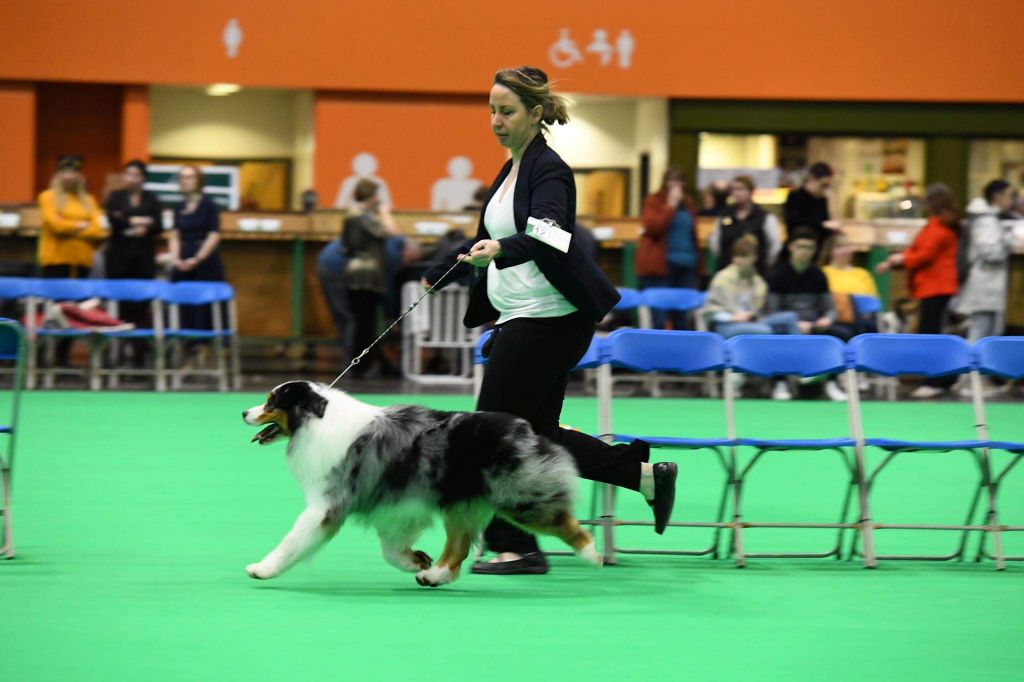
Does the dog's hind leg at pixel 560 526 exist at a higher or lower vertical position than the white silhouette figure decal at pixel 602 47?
lower

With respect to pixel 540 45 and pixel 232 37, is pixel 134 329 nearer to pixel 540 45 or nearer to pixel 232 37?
pixel 232 37

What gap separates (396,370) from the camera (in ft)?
47.2

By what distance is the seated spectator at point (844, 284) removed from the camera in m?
13.1

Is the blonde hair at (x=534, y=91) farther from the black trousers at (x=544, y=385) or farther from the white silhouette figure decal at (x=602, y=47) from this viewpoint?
the white silhouette figure decal at (x=602, y=47)

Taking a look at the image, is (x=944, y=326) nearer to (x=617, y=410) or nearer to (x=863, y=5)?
(x=617, y=410)

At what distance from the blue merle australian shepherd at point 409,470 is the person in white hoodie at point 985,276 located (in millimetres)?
9020

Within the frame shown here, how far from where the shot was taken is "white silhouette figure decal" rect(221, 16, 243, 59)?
1803 centimetres

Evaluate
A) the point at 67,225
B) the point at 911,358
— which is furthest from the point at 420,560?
the point at 67,225

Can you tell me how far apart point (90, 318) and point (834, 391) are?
6236 mm

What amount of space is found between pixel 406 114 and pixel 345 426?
13.5 metres

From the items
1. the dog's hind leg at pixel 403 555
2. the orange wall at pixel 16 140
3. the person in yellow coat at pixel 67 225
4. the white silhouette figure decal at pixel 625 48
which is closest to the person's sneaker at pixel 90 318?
the person in yellow coat at pixel 67 225

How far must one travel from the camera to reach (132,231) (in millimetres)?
13414

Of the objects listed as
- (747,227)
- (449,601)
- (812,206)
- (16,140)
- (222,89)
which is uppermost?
(222,89)

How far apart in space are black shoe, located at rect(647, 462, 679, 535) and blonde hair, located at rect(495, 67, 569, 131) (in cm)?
133
